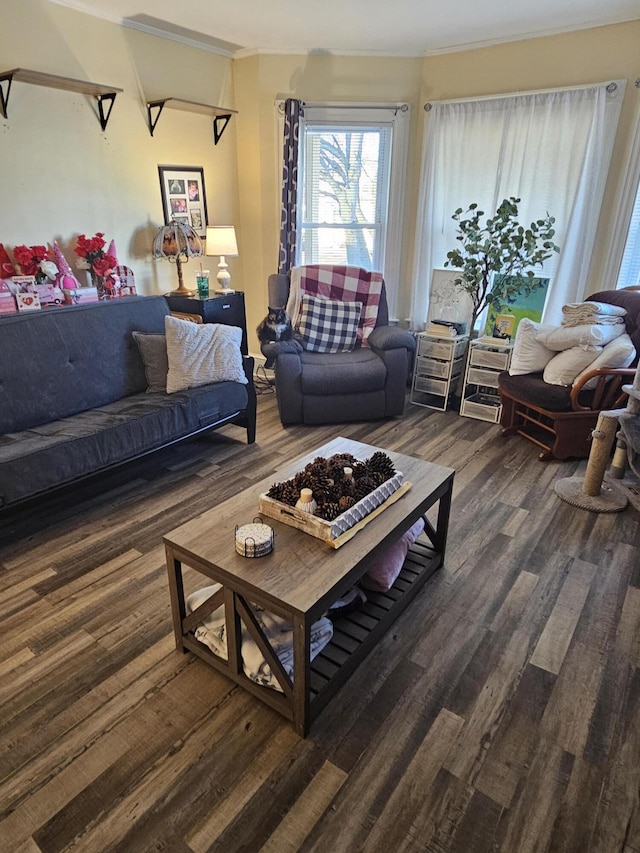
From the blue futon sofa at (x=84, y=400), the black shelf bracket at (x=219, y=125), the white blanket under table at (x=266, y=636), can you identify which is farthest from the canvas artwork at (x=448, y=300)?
the white blanket under table at (x=266, y=636)

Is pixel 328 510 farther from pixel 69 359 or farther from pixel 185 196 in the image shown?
pixel 185 196

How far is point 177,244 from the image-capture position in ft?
12.5

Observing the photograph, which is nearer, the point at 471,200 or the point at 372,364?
the point at 372,364

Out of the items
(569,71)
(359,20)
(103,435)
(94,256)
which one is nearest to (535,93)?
(569,71)

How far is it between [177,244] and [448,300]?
211 cm

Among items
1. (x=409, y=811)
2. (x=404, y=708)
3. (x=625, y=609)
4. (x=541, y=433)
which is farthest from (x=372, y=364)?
(x=409, y=811)

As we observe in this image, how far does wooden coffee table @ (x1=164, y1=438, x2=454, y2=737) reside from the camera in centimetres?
143

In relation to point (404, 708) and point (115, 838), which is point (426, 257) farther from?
point (115, 838)

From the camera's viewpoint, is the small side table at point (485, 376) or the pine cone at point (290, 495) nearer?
the pine cone at point (290, 495)

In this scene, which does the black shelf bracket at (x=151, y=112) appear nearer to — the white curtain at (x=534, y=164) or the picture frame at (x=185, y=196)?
the picture frame at (x=185, y=196)

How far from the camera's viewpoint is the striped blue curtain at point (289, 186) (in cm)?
400

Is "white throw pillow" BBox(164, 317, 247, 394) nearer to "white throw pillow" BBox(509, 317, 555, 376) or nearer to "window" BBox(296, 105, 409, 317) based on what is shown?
"window" BBox(296, 105, 409, 317)

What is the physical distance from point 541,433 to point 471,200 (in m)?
1.88

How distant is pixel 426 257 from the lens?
4309 millimetres
